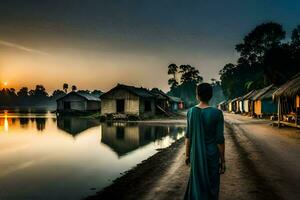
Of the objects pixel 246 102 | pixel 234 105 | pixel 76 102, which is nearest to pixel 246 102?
pixel 246 102

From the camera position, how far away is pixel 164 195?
284 inches

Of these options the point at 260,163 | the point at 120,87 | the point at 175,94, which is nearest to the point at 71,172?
the point at 260,163

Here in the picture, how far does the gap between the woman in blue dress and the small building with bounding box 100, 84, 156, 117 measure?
40.0 meters

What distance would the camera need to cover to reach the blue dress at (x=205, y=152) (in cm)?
438

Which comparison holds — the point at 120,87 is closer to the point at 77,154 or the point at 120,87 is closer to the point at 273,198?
the point at 77,154

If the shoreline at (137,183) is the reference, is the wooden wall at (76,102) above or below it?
above

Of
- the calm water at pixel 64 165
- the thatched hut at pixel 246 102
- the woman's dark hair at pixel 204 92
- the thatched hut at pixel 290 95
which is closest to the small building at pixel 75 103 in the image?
the thatched hut at pixel 246 102

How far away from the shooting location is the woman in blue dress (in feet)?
14.4

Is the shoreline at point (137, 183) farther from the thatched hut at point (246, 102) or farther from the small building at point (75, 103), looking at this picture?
the small building at point (75, 103)

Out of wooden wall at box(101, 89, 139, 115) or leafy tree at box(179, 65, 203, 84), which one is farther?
leafy tree at box(179, 65, 203, 84)

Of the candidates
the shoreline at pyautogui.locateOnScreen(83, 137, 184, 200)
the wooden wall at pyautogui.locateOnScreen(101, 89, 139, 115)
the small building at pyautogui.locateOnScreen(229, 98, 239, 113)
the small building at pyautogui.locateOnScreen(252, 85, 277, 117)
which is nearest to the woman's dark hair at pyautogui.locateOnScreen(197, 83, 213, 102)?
the shoreline at pyautogui.locateOnScreen(83, 137, 184, 200)

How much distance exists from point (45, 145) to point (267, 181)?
15375mm

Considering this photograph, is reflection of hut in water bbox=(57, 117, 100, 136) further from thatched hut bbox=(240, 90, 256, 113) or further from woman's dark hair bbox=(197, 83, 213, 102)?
thatched hut bbox=(240, 90, 256, 113)

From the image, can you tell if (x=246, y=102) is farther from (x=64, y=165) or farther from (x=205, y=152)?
(x=205, y=152)
